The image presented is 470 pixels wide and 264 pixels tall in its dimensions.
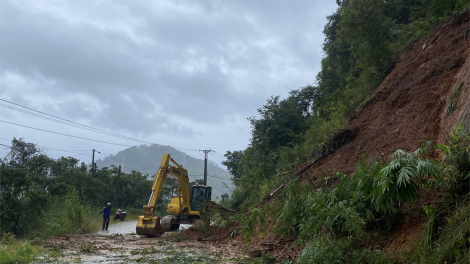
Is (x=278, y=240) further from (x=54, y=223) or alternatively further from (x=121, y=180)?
(x=121, y=180)

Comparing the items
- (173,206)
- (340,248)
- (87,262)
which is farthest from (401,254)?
(173,206)

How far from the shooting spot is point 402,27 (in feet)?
55.9

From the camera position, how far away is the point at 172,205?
63.6 ft

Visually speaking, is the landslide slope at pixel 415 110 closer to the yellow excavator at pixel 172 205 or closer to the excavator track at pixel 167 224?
the yellow excavator at pixel 172 205

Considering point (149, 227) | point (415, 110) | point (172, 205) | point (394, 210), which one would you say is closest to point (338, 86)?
point (172, 205)

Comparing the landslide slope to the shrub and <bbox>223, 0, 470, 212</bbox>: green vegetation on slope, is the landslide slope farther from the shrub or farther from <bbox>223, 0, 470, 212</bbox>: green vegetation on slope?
<bbox>223, 0, 470, 212</bbox>: green vegetation on slope

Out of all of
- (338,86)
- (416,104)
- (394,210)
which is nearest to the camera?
(394,210)

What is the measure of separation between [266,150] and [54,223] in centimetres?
1174

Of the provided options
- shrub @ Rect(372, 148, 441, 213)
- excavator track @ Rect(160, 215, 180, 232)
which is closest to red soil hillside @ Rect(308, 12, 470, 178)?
shrub @ Rect(372, 148, 441, 213)

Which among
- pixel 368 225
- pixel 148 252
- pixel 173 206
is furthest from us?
pixel 173 206

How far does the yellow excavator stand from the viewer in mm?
14422

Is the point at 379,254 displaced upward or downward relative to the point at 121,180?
downward

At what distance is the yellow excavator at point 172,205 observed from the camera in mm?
14422

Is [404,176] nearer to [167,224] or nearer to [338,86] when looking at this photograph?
[167,224]
